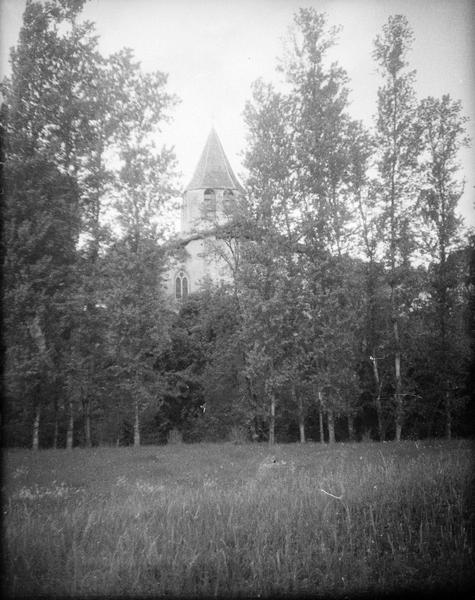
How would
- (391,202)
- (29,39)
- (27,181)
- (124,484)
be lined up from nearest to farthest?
(124,484)
(27,181)
(29,39)
(391,202)

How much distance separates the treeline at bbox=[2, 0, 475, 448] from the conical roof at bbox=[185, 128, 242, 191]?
25425 mm

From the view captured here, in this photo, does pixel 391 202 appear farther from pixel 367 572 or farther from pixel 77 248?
pixel 367 572

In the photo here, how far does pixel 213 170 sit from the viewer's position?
4359 cm

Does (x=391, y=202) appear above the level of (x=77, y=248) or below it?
above

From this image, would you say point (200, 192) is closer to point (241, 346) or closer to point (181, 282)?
point (181, 282)

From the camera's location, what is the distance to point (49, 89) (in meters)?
13.5

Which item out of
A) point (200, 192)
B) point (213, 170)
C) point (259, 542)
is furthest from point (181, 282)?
point (259, 542)

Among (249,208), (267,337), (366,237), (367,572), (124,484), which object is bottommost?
(124,484)

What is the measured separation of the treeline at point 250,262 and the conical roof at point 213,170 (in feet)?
Result: 83.4

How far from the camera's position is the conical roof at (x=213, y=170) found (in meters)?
42.6

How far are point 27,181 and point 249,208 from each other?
9.66 meters

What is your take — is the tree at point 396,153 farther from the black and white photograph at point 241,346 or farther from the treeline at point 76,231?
the treeline at point 76,231

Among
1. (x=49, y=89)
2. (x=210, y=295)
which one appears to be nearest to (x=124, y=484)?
(x=210, y=295)

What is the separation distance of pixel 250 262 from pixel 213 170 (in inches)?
1241
